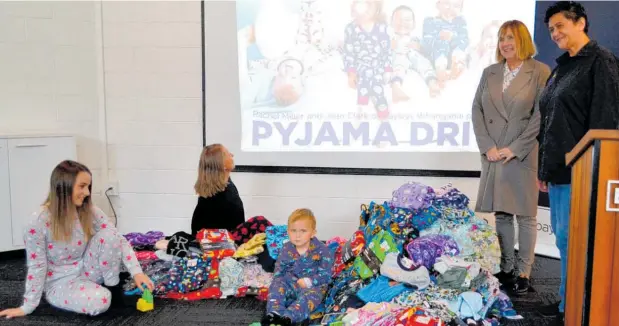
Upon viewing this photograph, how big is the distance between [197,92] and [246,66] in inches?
17.2

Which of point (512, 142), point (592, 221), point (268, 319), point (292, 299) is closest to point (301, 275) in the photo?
point (292, 299)

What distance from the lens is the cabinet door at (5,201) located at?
160 inches

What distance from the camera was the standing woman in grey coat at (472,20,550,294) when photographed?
11.3 ft

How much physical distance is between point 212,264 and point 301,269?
2.00ft

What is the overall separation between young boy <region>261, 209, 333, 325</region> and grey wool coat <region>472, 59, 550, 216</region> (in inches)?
42.3

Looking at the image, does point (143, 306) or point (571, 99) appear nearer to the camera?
point (571, 99)

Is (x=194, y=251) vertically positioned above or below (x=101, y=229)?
below

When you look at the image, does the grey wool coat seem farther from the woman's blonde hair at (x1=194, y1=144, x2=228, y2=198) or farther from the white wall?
the woman's blonde hair at (x1=194, y1=144, x2=228, y2=198)

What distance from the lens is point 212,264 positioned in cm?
352

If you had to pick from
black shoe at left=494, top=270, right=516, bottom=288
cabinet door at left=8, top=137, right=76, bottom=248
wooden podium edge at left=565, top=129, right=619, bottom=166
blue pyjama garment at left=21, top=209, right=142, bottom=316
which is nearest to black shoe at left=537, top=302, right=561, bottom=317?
black shoe at left=494, top=270, right=516, bottom=288

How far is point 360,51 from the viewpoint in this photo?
451 cm

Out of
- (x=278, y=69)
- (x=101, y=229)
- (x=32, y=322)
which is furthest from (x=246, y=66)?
(x=32, y=322)

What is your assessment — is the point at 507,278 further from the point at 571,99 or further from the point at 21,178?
the point at 21,178

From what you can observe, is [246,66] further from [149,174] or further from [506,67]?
[506,67]
